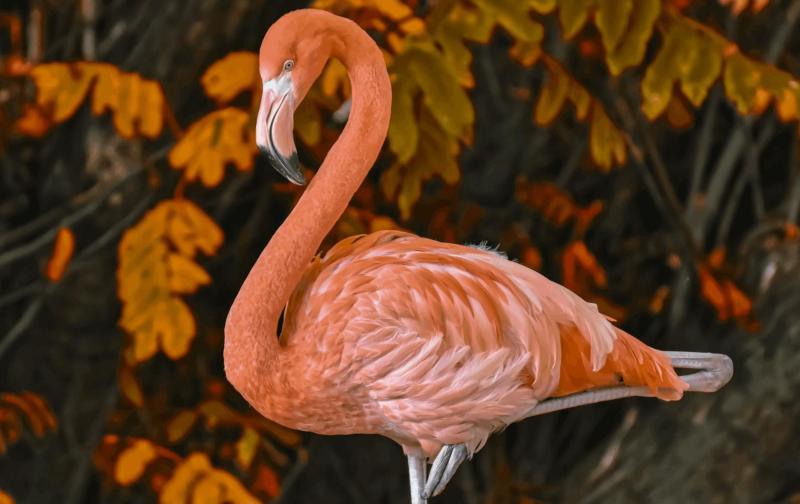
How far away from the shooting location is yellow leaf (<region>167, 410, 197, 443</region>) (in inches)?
65.8

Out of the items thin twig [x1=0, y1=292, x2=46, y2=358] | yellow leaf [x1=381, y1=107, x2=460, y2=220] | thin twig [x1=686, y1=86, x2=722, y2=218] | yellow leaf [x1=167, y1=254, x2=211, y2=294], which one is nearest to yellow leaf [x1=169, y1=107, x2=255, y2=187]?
yellow leaf [x1=167, y1=254, x2=211, y2=294]

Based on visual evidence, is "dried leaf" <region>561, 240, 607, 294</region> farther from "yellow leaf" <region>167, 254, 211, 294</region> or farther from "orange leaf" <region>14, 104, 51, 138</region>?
"orange leaf" <region>14, 104, 51, 138</region>

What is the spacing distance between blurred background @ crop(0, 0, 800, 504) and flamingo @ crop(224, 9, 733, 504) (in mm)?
366

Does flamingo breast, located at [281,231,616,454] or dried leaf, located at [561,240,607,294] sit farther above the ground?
flamingo breast, located at [281,231,616,454]

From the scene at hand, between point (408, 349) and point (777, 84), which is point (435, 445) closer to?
point (408, 349)

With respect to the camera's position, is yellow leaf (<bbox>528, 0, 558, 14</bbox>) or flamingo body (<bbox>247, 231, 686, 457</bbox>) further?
yellow leaf (<bbox>528, 0, 558, 14</bbox>)

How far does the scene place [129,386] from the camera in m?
1.67

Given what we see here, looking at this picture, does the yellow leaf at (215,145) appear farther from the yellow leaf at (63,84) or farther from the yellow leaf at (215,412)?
the yellow leaf at (215,412)

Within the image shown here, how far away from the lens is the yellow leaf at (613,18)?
1335 millimetres

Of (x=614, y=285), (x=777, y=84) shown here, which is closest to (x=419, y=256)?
(x=777, y=84)

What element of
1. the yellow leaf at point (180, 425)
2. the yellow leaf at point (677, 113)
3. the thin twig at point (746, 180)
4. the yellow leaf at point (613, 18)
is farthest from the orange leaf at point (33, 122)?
the thin twig at point (746, 180)

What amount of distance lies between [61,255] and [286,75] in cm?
75

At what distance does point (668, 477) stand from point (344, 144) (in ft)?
2.67

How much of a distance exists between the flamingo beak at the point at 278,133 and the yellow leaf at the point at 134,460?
2.76 feet
